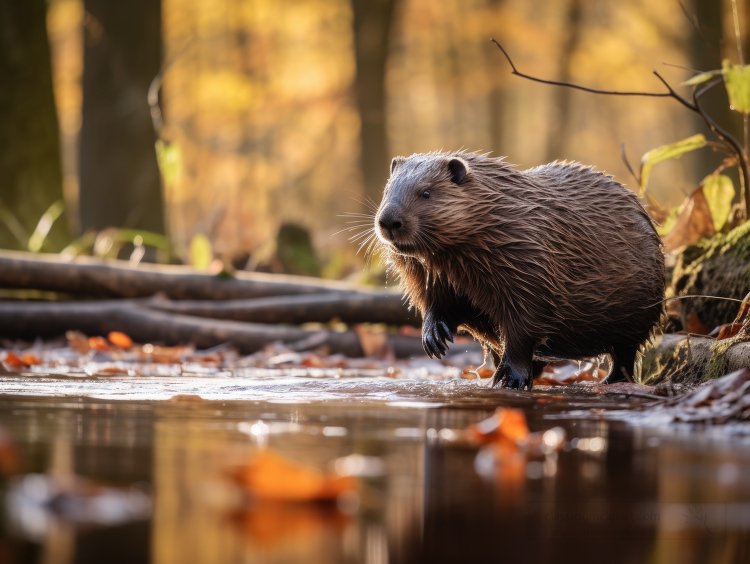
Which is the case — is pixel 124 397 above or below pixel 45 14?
below

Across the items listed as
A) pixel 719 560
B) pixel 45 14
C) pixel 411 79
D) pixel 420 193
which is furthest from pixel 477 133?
pixel 719 560

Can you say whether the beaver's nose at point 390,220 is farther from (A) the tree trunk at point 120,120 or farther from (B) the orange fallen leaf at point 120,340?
(A) the tree trunk at point 120,120

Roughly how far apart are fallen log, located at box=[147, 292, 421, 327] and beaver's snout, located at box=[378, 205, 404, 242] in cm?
267

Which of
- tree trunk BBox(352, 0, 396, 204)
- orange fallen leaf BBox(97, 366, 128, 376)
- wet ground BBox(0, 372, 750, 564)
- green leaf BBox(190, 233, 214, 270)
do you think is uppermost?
tree trunk BBox(352, 0, 396, 204)

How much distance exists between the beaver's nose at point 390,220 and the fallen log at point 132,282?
2748mm

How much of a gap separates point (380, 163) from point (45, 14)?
6880 millimetres

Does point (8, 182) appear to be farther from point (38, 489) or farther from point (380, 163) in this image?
point (38, 489)

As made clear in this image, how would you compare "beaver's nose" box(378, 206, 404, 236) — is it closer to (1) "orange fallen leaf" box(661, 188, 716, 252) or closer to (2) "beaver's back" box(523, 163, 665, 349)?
(2) "beaver's back" box(523, 163, 665, 349)

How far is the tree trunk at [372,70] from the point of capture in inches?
604

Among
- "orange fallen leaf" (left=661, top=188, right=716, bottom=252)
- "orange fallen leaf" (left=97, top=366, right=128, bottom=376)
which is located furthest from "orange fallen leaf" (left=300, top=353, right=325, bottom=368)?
"orange fallen leaf" (left=661, top=188, right=716, bottom=252)

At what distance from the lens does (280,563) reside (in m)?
1.26

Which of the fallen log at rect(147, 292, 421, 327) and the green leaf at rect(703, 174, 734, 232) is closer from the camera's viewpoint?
the green leaf at rect(703, 174, 734, 232)

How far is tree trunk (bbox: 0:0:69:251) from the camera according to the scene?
9445 mm

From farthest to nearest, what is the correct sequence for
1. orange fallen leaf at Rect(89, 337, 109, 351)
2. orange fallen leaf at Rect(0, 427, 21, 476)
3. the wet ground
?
orange fallen leaf at Rect(89, 337, 109, 351) < orange fallen leaf at Rect(0, 427, 21, 476) < the wet ground
